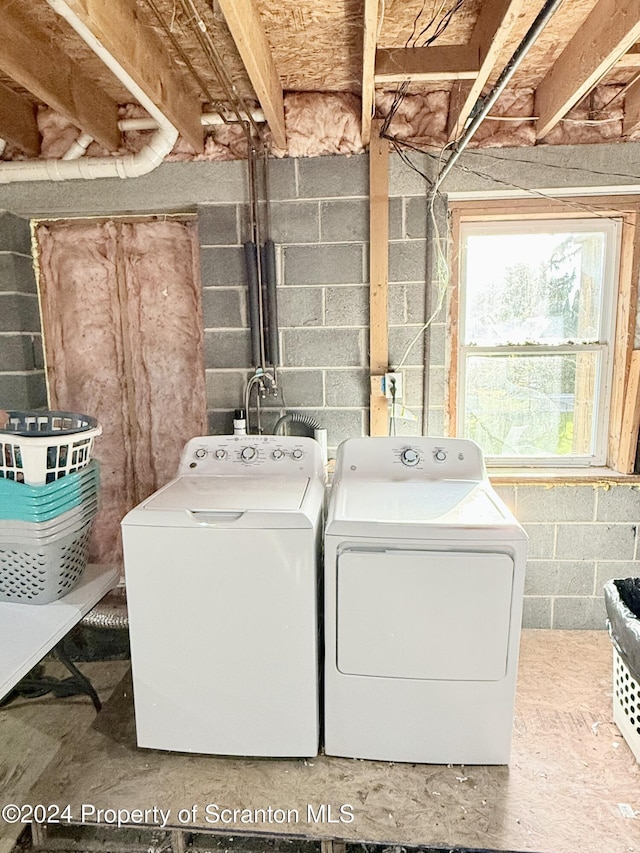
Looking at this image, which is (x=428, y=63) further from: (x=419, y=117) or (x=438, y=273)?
(x=438, y=273)

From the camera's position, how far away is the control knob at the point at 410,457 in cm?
204

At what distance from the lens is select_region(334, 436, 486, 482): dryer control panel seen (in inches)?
79.3

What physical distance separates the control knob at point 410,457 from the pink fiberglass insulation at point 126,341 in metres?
1.11

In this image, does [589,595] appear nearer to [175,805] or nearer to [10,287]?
[175,805]

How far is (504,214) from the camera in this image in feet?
7.50

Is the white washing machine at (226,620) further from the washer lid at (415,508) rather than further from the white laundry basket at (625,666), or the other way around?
the white laundry basket at (625,666)

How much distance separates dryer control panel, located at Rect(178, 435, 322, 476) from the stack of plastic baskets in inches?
16.1

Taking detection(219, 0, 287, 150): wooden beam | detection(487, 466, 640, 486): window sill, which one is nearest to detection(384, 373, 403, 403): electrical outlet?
detection(487, 466, 640, 486): window sill

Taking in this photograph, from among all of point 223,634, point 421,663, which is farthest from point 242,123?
point 421,663

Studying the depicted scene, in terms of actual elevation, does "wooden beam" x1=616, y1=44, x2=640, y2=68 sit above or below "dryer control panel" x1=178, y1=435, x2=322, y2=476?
above

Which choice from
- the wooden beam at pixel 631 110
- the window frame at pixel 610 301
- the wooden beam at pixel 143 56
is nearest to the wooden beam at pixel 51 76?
the wooden beam at pixel 143 56

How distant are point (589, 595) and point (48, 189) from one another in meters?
3.19

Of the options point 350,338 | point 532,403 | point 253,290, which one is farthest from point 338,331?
point 532,403

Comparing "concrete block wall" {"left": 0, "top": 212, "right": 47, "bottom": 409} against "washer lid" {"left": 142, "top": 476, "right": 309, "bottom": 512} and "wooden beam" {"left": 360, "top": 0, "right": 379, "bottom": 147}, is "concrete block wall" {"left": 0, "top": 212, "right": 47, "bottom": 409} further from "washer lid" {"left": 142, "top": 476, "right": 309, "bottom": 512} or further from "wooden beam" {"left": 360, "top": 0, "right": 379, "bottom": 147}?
"wooden beam" {"left": 360, "top": 0, "right": 379, "bottom": 147}
